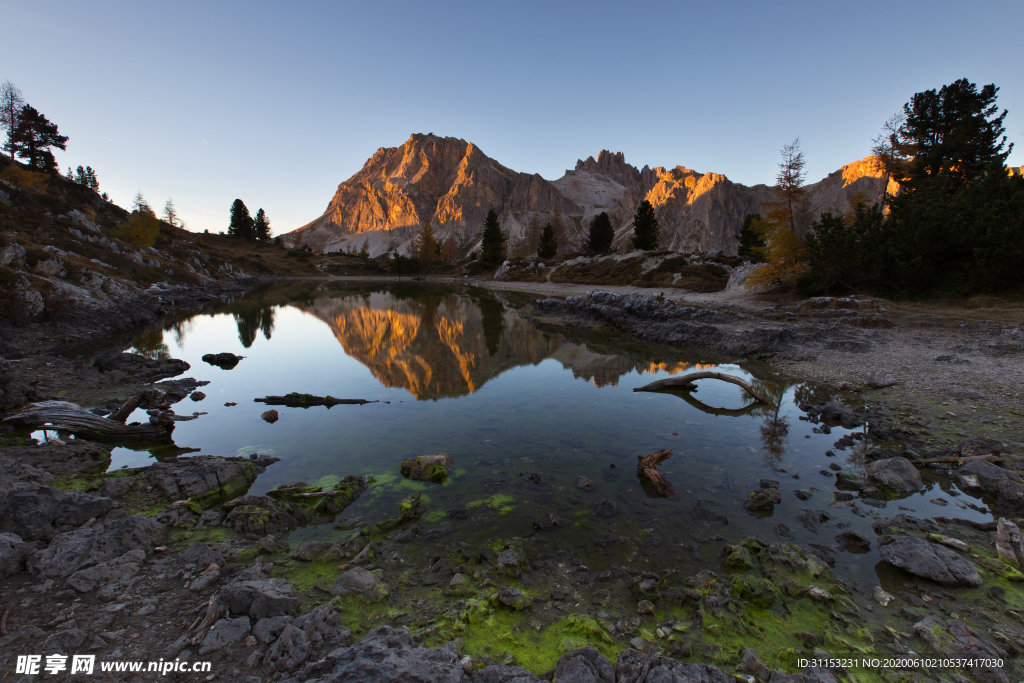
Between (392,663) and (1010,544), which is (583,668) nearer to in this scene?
(392,663)

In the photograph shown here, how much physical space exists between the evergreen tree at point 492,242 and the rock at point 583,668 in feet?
343

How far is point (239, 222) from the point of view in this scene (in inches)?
5595

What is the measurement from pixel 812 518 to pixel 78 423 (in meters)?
17.1

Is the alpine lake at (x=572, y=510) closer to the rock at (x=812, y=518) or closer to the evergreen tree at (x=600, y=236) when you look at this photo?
the rock at (x=812, y=518)

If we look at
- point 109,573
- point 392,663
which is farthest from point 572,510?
point 109,573

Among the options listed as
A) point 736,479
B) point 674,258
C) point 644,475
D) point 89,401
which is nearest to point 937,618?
point 736,479

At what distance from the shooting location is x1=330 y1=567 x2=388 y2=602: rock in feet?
17.3

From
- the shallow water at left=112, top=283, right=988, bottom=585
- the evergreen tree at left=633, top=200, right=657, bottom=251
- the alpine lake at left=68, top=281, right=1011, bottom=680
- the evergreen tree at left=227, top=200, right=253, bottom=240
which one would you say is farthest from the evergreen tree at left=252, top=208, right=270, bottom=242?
the alpine lake at left=68, top=281, right=1011, bottom=680

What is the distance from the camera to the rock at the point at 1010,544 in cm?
566

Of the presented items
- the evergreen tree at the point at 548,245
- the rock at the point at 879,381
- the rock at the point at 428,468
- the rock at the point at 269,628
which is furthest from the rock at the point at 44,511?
the evergreen tree at the point at 548,245

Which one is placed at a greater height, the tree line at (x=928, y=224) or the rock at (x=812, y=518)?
the tree line at (x=928, y=224)

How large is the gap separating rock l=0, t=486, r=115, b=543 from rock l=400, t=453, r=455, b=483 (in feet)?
16.4

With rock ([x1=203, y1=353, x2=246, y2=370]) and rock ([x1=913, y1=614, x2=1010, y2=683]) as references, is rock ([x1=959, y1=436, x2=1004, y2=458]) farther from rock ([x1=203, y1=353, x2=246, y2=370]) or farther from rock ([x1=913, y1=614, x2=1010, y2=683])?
rock ([x1=203, y1=353, x2=246, y2=370])

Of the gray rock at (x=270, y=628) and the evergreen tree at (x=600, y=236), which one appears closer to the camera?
the gray rock at (x=270, y=628)
